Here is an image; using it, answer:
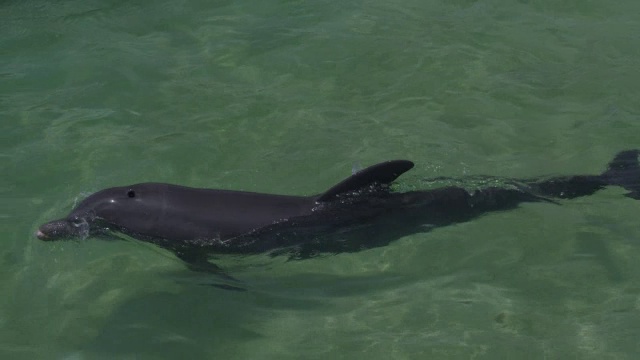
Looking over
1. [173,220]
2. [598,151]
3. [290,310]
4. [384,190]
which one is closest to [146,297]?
[173,220]

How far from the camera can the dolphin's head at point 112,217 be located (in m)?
6.41

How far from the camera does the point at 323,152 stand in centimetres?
821

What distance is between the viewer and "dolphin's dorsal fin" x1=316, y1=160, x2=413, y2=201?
20.4 feet

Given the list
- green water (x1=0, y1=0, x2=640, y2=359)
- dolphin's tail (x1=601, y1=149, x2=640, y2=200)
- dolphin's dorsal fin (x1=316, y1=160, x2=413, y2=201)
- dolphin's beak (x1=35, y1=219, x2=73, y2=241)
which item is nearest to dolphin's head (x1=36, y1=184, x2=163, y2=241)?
dolphin's beak (x1=35, y1=219, x2=73, y2=241)

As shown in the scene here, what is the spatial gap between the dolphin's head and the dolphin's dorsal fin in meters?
1.26

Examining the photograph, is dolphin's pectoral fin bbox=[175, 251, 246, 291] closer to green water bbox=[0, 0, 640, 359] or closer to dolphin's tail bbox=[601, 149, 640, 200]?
green water bbox=[0, 0, 640, 359]

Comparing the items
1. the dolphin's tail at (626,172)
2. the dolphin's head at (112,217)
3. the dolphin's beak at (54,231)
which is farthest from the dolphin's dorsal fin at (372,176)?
the dolphin's tail at (626,172)

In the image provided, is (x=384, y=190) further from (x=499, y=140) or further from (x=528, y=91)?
(x=528, y=91)

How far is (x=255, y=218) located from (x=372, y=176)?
0.89m

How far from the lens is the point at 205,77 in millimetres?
9859

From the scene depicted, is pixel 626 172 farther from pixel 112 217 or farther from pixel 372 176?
pixel 112 217

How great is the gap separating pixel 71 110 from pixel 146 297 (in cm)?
359

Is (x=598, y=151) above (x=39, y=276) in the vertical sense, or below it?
above

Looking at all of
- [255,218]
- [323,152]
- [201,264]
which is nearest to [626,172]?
[323,152]
